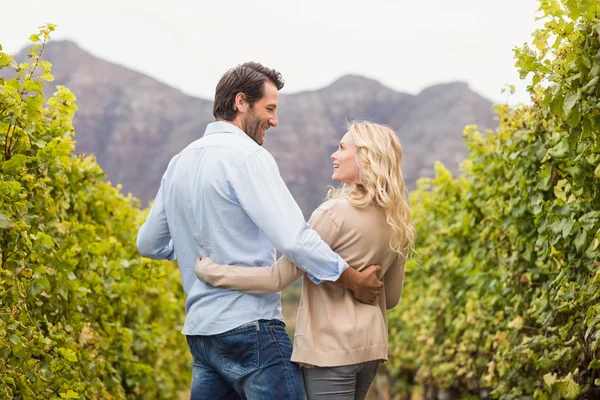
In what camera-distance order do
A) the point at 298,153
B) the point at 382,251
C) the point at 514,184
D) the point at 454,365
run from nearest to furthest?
the point at 382,251, the point at 514,184, the point at 454,365, the point at 298,153

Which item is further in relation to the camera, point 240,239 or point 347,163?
point 347,163

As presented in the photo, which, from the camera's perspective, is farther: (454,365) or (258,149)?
(454,365)

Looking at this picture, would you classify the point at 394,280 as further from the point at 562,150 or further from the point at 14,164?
the point at 14,164

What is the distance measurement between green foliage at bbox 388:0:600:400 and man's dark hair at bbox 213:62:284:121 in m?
1.12

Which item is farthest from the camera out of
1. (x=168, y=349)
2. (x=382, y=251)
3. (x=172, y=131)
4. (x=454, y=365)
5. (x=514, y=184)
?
(x=172, y=131)

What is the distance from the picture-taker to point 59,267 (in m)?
4.18

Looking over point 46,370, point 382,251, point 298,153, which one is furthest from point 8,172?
point 298,153

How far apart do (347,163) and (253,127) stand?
43 centimetres

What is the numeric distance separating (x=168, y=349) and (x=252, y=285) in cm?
547

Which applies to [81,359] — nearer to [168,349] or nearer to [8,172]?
[8,172]

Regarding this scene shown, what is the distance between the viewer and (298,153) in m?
32.0

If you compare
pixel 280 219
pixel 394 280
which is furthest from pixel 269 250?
pixel 394 280

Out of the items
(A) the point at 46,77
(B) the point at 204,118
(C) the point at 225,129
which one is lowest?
(C) the point at 225,129

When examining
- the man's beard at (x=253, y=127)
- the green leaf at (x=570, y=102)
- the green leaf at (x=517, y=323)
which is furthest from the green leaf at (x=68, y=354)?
the green leaf at (x=517, y=323)
